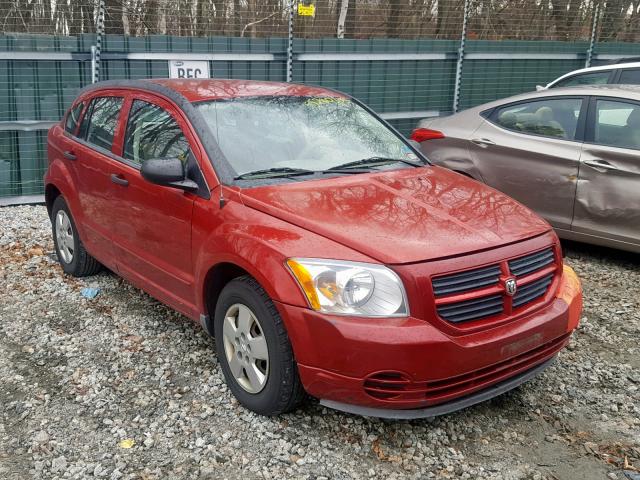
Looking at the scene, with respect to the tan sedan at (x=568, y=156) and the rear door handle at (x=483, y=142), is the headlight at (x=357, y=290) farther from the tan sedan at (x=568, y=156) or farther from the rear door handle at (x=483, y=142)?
the rear door handle at (x=483, y=142)

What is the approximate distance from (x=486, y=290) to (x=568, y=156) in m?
3.30

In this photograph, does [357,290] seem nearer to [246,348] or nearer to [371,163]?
[246,348]

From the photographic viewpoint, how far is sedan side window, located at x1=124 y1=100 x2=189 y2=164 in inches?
164

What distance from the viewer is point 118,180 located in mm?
4574

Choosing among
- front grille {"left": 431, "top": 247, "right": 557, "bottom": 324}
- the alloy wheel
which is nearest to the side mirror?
front grille {"left": 431, "top": 247, "right": 557, "bottom": 324}

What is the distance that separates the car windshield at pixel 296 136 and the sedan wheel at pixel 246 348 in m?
0.83

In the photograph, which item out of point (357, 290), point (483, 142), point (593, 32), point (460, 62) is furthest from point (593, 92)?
point (593, 32)

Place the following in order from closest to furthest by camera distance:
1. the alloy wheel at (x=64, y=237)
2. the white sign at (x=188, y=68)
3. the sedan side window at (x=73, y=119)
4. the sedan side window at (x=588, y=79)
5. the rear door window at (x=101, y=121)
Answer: the rear door window at (x=101, y=121) < the sedan side window at (x=73, y=119) < the alloy wheel at (x=64, y=237) < the white sign at (x=188, y=68) < the sedan side window at (x=588, y=79)

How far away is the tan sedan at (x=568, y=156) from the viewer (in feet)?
18.9

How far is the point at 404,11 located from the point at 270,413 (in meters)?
9.38

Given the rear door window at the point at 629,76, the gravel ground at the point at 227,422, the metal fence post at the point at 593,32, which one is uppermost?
the metal fence post at the point at 593,32

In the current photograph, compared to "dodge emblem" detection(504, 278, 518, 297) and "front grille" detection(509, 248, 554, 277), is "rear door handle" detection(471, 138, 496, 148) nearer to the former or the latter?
"front grille" detection(509, 248, 554, 277)

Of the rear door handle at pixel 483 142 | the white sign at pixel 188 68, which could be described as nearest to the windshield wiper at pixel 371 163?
the rear door handle at pixel 483 142

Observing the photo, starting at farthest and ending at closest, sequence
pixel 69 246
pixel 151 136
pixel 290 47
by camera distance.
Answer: pixel 290 47, pixel 69 246, pixel 151 136
